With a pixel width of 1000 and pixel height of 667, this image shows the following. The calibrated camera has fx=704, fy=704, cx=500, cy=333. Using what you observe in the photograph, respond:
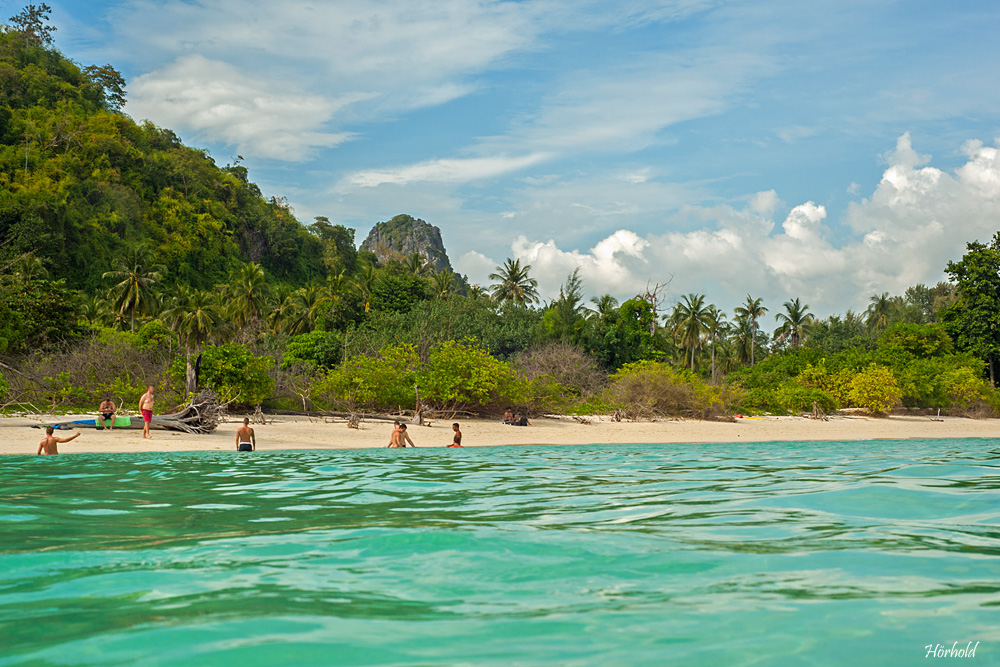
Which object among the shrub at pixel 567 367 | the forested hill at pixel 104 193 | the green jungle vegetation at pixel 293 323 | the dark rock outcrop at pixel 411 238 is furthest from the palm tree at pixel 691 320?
the dark rock outcrop at pixel 411 238

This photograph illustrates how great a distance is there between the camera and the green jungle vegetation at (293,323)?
1071 inches

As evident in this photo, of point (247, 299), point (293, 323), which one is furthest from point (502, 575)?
point (293, 323)

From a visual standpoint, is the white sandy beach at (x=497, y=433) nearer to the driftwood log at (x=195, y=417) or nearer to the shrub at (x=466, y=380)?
the driftwood log at (x=195, y=417)

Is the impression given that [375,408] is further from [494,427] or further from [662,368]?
[662,368]

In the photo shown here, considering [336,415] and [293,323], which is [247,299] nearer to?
[293,323]

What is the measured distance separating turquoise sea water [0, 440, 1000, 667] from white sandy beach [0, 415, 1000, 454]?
9928mm

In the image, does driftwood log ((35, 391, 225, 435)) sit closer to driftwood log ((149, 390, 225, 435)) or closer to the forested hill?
driftwood log ((149, 390, 225, 435))

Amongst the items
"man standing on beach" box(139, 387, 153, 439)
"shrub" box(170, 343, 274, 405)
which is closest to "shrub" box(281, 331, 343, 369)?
"shrub" box(170, 343, 274, 405)

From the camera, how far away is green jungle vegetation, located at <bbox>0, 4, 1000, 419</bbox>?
2720 centimetres

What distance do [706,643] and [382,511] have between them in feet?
14.8

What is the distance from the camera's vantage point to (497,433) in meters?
24.6

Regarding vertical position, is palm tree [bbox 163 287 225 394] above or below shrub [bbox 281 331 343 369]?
above

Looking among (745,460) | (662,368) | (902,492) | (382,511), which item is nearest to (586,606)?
(382,511)

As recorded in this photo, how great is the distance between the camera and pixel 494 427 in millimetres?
25969
